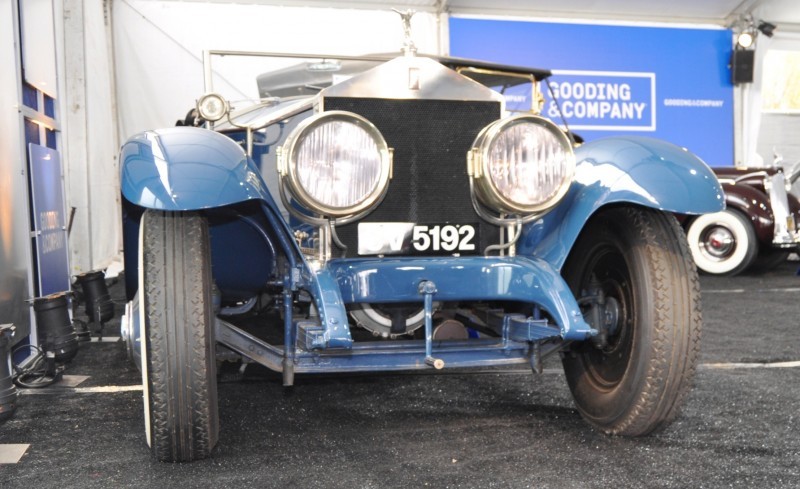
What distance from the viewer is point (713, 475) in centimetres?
198

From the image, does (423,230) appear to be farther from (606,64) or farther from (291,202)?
(606,64)

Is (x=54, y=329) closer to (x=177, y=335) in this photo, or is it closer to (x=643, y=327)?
(x=177, y=335)

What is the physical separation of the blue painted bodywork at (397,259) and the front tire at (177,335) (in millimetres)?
119

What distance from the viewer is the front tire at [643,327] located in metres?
2.17

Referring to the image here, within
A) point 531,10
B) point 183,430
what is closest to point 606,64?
point 531,10

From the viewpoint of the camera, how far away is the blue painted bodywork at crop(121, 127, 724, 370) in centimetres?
200

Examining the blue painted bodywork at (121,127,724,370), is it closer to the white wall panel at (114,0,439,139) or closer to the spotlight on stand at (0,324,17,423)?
the spotlight on stand at (0,324,17,423)

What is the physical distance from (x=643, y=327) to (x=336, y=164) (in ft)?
3.28

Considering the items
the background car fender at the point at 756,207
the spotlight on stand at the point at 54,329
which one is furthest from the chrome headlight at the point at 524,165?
the background car fender at the point at 756,207

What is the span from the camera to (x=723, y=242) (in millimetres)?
7266

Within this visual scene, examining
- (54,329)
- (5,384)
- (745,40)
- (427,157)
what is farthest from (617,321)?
(745,40)

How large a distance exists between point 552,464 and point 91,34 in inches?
247

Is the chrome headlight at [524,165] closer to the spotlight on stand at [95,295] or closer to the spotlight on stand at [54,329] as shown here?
the spotlight on stand at [54,329]

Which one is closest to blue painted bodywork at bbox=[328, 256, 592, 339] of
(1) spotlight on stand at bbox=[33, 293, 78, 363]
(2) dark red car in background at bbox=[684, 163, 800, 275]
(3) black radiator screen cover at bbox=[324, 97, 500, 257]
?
(3) black radiator screen cover at bbox=[324, 97, 500, 257]
